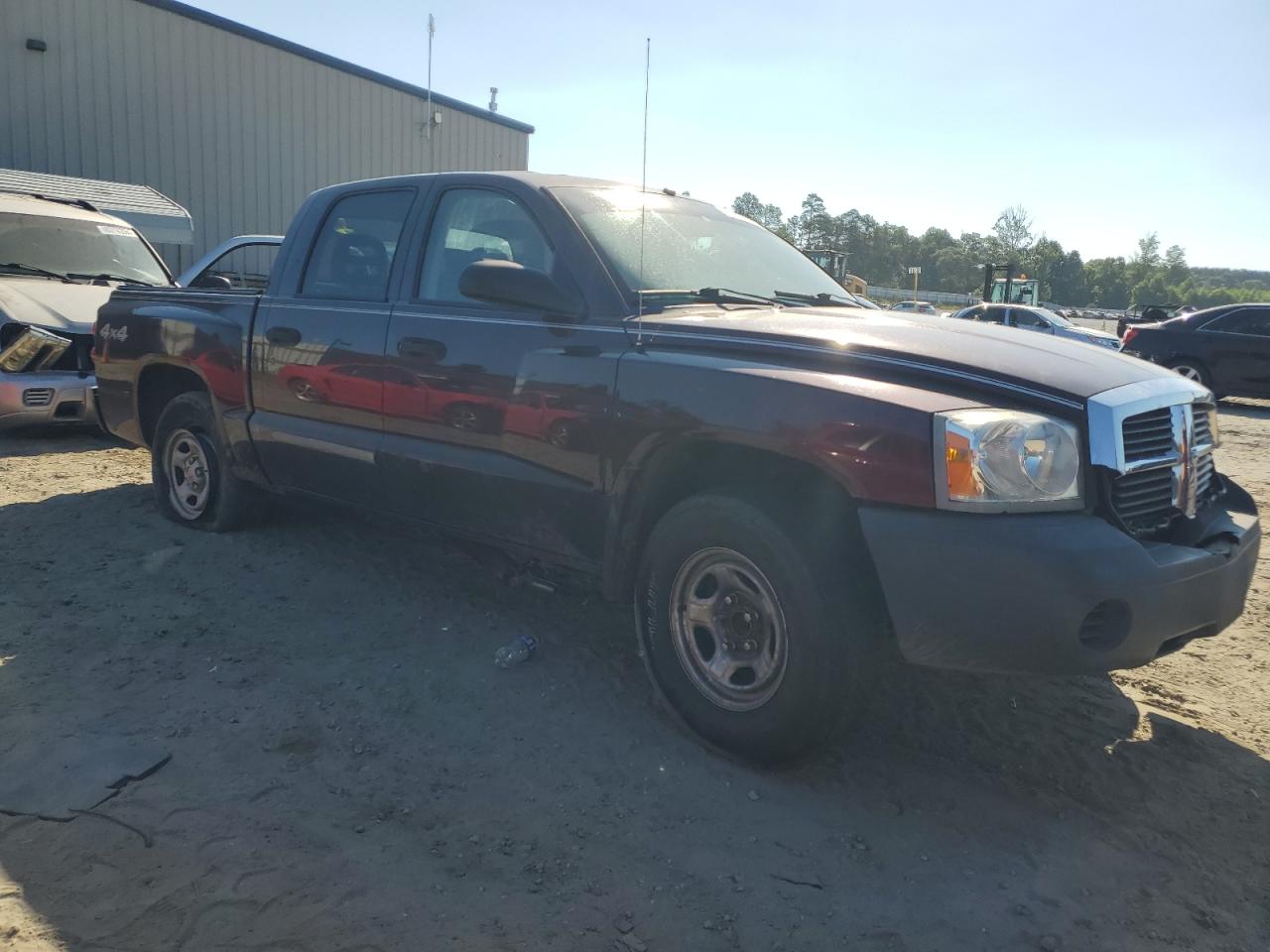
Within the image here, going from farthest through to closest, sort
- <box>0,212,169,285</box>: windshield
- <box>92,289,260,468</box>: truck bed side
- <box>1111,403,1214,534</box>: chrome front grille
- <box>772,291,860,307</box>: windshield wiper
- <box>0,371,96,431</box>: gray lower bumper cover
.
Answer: <box>0,212,169,285</box>: windshield < <box>0,371,96,431</box>: gray lower bumper cover < <box>92,289,260,468</box>: truck bed side < <box>772,291,860,307</box>: windshield wiper < <box>1111,403,1214,534</box>: chrome front grille

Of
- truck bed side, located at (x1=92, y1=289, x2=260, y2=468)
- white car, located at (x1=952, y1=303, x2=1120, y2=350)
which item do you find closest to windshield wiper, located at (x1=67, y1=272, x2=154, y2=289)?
truck bed side, located at (x1=92, y1=289, x2=260, y2=468)

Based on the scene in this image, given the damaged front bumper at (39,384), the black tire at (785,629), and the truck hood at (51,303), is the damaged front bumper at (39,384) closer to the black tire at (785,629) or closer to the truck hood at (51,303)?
the truck hood at (51,303)

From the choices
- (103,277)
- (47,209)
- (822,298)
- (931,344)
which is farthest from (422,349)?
(47,209)

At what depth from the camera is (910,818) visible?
2758 millimetres

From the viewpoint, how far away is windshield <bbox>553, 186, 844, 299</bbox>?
353 centimetres

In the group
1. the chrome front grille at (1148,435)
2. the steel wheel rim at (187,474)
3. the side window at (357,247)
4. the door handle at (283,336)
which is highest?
the side window at (357,247)

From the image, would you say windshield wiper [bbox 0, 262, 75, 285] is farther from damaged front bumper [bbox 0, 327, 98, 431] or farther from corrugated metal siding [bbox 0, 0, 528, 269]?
corrugated metal siding [bbox 0, 0, 528, 269]

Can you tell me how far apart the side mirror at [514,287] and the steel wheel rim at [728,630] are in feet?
3.36

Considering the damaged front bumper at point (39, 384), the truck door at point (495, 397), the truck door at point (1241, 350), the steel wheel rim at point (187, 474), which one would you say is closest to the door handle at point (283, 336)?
the truck door at point (495, 397)

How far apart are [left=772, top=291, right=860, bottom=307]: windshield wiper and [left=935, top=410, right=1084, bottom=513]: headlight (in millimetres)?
1472

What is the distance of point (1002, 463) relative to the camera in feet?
8.15

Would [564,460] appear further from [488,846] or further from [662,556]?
[488,846]

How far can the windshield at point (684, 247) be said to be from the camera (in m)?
3.53

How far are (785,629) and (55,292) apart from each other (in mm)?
7578
